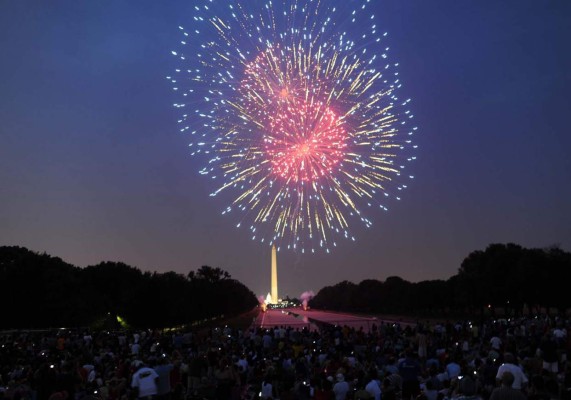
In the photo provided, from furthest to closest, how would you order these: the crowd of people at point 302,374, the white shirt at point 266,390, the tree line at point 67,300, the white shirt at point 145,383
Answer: the tree line at point 67,300 → the white shirt at point 266,390 → the white shirt at point 145,383 → the crowd of people at point 302,374

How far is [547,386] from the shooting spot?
1230 cm

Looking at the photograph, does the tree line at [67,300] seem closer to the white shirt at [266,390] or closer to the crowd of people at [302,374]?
the crowd of people at [302,374]

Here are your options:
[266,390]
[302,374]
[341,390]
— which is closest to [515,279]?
[302,374]

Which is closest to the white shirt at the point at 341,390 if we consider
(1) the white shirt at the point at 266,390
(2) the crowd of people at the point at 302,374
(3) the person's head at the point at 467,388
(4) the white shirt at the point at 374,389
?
(2) the crowd of people at the point at 302,374

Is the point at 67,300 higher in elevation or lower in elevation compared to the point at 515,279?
lower

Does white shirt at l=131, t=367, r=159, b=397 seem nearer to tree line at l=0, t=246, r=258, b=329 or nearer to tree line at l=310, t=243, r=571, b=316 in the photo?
tree line at l=0, t=246, r=258, b=329

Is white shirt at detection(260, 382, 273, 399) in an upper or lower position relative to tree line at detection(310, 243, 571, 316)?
lower

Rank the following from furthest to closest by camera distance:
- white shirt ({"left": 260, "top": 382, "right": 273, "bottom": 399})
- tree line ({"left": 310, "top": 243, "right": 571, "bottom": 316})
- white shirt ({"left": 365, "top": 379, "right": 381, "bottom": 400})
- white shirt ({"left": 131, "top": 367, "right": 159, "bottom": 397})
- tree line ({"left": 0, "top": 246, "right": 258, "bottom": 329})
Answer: tree line ({"left": 310, "top": 243, "right": 571, "bottom": 316}) → tree line ({"left": 0, "top": 246, "right": 258, "bottom": 329}) → white shirt ({"left": 260, "top": 382, "right": 273, "bottom": 399}) → white shirt ({"left": 131, "top": 367, "right": 159, "bottom": 397}) → white shirt ({"left": 365, "top": 379, "right": 381, "bottom": 400})

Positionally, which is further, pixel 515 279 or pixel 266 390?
pixel 515 279

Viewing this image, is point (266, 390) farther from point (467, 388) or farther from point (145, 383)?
point (467, 388)

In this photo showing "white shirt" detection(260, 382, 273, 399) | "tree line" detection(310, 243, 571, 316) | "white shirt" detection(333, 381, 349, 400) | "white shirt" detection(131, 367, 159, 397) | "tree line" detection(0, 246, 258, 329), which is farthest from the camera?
"tree line" detection(310, 243, 571, 316)

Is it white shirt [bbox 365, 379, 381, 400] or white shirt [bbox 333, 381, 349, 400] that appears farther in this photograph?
white shirt [bbox 333, 381, 349, 400]

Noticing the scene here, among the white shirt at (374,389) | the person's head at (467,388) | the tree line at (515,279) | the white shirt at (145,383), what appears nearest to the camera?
the person's head at (467,388)

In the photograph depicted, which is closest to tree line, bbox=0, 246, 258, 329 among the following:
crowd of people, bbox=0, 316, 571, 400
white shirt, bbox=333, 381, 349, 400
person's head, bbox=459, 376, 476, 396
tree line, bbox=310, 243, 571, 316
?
tree line, bbox=310, 243, 571, 316
